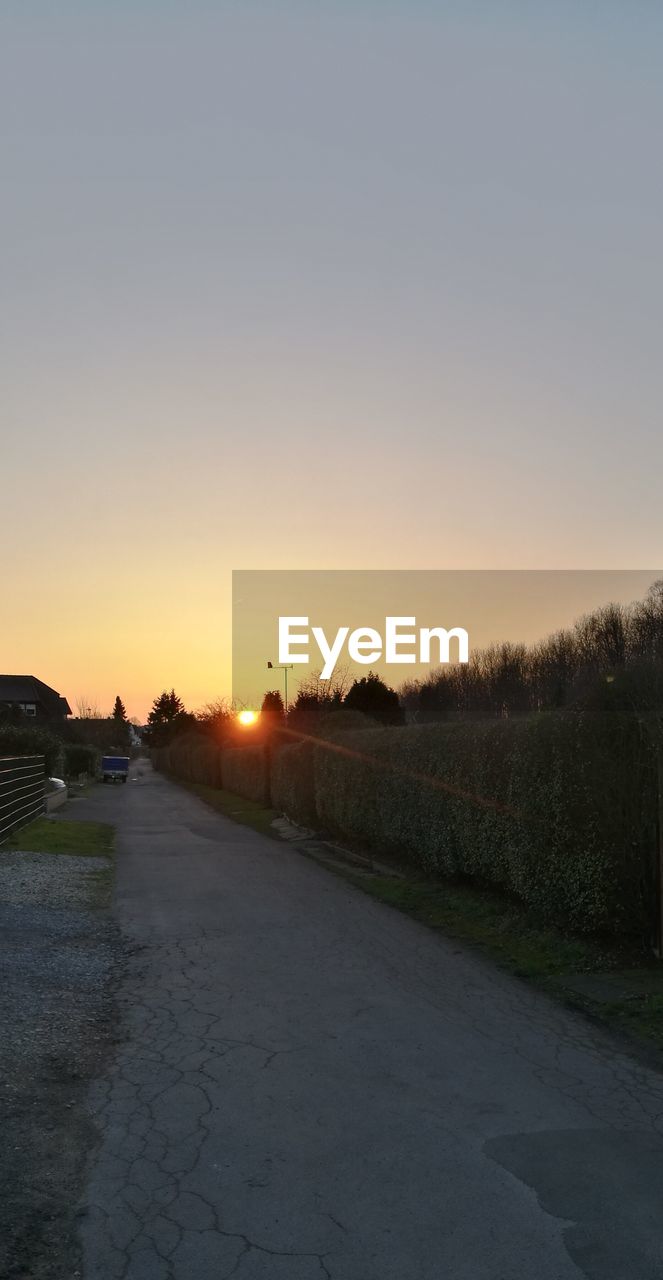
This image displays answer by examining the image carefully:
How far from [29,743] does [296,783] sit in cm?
1424

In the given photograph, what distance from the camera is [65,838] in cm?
2295

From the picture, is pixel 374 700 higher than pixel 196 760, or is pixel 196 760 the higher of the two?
pixel 374 700

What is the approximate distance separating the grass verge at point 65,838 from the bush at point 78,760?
109ft

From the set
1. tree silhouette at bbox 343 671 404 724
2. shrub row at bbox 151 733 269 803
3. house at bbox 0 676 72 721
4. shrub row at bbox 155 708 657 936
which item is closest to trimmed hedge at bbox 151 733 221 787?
shrub row at bbox 151 733 269 803

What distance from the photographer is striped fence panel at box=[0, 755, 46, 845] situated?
20891 mm

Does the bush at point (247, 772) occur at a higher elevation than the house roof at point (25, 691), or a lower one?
lower

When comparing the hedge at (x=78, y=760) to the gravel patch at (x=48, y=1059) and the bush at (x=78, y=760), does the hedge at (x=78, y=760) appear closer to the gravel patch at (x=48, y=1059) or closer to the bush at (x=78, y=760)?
the bush at (x=78, y=760)

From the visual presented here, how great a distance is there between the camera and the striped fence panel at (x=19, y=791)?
20891mm

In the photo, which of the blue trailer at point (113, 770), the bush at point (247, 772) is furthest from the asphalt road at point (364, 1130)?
the blue trailer at point (113, 770)

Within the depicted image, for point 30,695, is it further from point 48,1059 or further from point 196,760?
point 48,1059

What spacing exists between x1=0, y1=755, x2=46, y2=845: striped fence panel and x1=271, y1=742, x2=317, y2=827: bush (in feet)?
23.3

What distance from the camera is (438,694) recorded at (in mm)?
103562

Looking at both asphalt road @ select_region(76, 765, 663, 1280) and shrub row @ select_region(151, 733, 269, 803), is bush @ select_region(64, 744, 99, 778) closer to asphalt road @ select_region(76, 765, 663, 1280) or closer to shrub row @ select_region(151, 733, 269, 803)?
shrub row @ select_region(151, 733, 269, 803)

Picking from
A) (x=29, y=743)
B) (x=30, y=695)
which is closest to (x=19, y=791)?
(x=29, y=743)
